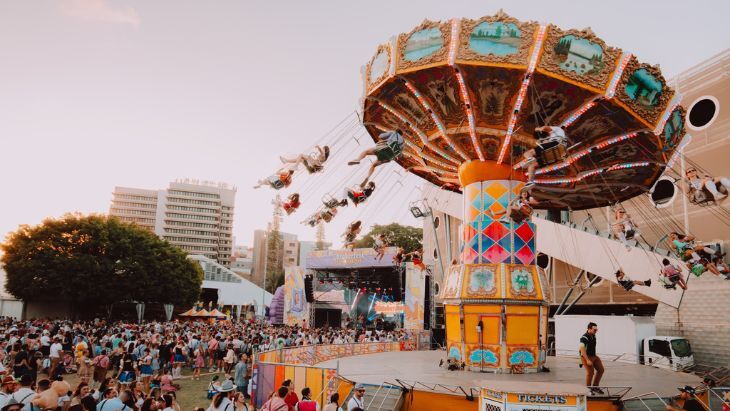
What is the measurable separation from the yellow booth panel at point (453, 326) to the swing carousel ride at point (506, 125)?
1.3 inches

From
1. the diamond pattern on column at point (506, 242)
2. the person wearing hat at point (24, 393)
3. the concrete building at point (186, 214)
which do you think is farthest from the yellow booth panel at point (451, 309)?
the concrete building at point (186, 214)

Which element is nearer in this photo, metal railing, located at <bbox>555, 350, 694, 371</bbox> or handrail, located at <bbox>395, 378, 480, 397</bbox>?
handrail, located at <bbox>395, 378, 480, 397</bbox>

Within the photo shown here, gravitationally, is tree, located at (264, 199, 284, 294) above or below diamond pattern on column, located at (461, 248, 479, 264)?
above

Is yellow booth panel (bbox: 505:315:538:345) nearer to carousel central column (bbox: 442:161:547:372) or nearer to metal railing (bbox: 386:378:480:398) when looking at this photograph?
carousel central column (bbox: 442:161:547:372)

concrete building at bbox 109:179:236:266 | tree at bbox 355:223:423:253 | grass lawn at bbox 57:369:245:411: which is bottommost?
grass lawn at bbox 57:369:245:411

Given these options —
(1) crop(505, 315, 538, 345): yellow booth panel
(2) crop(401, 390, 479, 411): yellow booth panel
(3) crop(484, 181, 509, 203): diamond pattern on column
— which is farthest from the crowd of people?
(3) crop(484, 181, 509, 203): diamond pattern on column

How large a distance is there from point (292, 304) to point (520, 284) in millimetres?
30796

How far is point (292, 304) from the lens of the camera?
4259 cm

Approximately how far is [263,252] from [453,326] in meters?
93.7

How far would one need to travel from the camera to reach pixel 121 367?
13.6 m

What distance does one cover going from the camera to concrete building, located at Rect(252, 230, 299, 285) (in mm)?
103506

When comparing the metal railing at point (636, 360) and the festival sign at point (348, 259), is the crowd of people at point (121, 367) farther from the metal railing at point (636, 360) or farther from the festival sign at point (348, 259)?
the festival sign at point (348, 259)

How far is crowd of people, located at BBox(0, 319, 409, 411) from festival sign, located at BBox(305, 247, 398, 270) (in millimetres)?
14702

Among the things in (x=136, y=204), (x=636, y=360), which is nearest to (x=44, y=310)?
(x=636, y=360)
